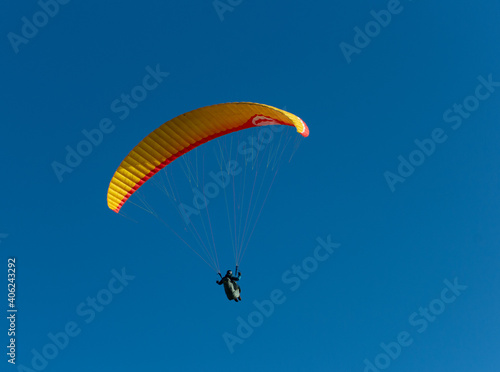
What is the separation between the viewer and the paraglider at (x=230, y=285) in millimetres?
17062

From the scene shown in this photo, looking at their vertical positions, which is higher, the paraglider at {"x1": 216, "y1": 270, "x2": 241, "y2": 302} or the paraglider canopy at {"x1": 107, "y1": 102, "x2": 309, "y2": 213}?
the paraglider canopy at {"x1": 107, "y1": 102, "x2": 309, "y2": 213}

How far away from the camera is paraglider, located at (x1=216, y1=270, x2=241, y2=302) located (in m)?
17.1

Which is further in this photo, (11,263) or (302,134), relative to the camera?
(11,263)

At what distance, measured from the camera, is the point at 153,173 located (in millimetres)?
17953

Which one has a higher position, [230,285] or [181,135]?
Answer: [181,135]

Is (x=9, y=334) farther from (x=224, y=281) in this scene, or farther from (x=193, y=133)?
(x=193, y=133)

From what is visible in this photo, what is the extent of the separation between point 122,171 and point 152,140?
1.60 meters

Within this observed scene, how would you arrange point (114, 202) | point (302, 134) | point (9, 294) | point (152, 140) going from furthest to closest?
1. point (9, 294)
2. point (114, 202)
3. point (152, 140)
4. point (302, 134)

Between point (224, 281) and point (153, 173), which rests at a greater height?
point (153, 173)

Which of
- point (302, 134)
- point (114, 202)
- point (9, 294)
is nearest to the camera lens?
point (302, 134)

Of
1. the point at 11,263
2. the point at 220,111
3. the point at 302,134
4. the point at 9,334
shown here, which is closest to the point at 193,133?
the point at 220,111

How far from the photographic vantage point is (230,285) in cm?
1706

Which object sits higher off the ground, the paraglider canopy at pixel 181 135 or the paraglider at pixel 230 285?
the paraglider canopy at pixel 181 135

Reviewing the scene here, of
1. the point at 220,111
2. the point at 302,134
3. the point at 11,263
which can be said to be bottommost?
the point at 302,134
